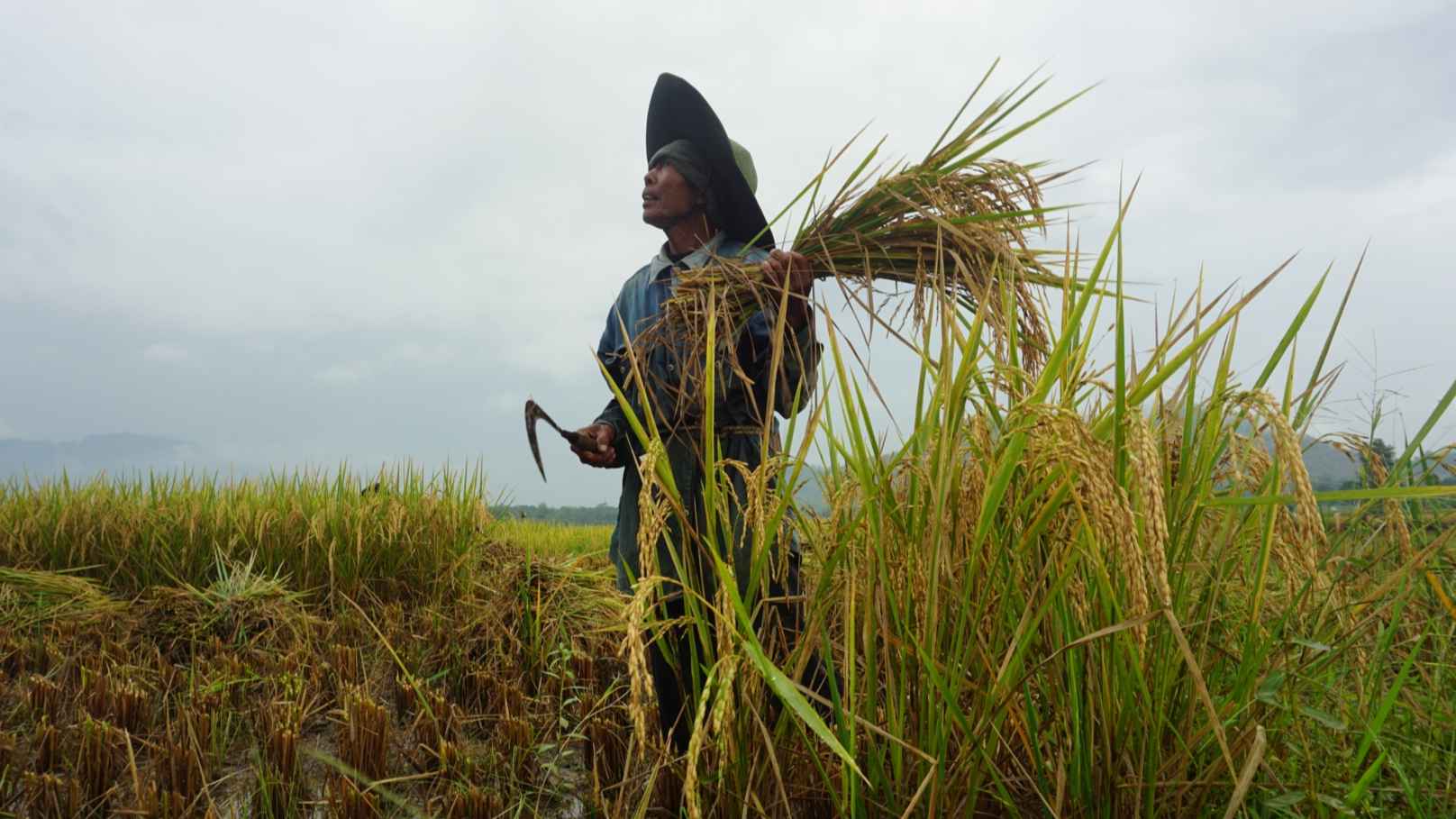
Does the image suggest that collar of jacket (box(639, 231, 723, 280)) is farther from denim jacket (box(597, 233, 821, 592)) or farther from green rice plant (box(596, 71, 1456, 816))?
green rice plant (box(596, 71, 1456, 816))

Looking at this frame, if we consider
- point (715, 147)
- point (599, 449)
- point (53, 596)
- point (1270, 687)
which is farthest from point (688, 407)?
point (53, 596)

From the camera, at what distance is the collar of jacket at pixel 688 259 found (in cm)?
275

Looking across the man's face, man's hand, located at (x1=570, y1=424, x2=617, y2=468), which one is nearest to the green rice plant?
man's hand, located at (x1=570, y1=424, x2=617, y2=468)

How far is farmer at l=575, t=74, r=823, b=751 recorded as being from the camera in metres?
2.23

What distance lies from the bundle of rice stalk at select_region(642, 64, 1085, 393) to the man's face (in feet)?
2.29

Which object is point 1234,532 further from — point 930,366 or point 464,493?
point 464,493

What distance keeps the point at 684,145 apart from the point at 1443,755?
2.60m

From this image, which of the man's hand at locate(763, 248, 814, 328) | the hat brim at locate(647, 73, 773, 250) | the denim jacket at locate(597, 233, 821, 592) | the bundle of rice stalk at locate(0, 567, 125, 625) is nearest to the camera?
the man's hand at locate(763, 248, 814, 328)

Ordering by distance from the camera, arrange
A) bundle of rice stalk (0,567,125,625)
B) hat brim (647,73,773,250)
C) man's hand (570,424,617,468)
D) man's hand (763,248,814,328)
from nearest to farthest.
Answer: man's hand (763,248,814,328)
man's hand (570,424,617,468)
hat brim (647,73,773,250)
bundle of rice stalk (0,567,125,625)

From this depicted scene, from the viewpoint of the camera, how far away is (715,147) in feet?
9.68

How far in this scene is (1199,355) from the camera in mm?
1828

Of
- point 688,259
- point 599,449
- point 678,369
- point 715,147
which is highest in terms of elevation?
point 715,147

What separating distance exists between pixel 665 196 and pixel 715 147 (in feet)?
0.89

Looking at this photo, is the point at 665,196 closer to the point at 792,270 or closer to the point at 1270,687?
the point at 792,270
